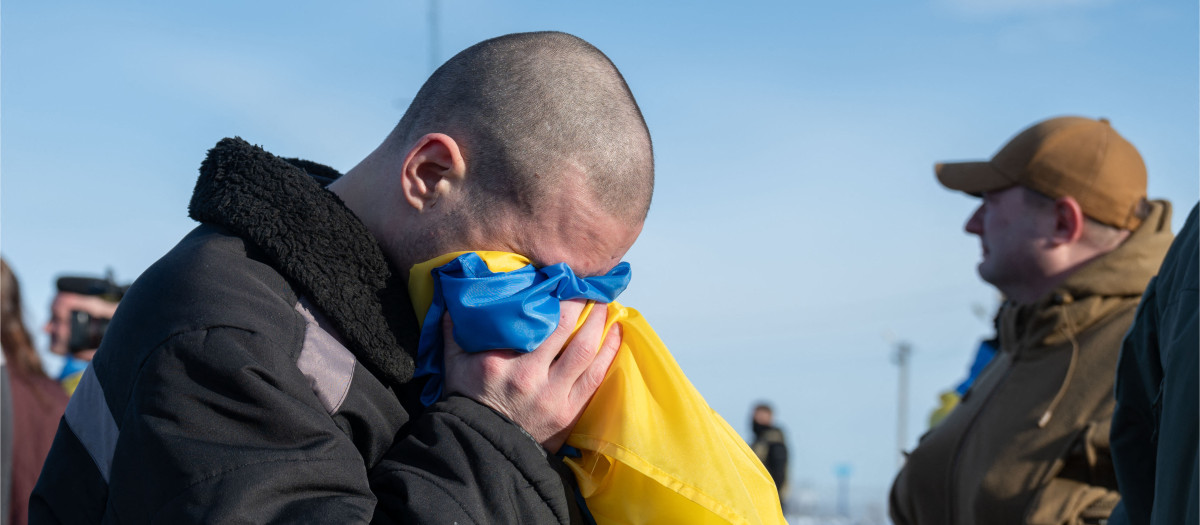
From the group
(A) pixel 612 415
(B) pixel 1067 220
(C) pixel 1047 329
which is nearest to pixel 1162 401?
(A) pixel 612 415

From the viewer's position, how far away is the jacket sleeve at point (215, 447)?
4.48 ft

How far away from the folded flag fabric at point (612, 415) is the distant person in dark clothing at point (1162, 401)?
0.70 metres

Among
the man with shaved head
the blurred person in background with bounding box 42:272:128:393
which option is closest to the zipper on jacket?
the man with shaved head

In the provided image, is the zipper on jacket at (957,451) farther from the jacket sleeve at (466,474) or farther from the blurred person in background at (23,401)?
the blurred person in background at (23,401)

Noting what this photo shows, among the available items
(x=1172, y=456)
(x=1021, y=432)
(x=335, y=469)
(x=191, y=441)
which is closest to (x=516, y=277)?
(x=335, y=469)

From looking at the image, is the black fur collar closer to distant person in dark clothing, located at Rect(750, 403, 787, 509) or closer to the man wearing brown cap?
the man wearing brown cap

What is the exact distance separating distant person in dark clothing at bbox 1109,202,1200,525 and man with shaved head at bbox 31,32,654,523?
0.99 metres

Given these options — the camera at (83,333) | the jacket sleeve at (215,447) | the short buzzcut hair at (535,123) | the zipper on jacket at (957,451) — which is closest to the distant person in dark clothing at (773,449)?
the zipper on jacket at (957,451)

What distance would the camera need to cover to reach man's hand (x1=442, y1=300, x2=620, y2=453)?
5.67ft

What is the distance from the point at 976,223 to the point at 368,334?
3375mm

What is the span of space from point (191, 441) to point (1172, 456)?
1620mm

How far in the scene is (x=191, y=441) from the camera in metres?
1.38

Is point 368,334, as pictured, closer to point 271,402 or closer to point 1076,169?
point 271,402

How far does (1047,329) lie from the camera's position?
3.90 metres
